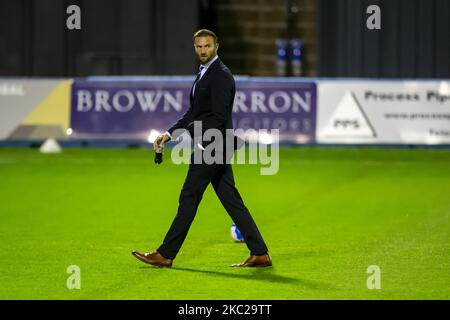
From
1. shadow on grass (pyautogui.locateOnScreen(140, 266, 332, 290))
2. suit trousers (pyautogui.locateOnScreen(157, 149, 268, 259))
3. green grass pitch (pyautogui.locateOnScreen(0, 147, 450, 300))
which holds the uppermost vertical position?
suit trousers (pyautogui.locateOnScreen(157, 149, 268, 259))

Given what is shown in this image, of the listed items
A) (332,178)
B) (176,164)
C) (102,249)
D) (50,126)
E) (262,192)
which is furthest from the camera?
(50,126)

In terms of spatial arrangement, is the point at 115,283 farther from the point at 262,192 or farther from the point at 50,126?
the point at 50,126

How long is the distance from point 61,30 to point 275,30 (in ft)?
16.7

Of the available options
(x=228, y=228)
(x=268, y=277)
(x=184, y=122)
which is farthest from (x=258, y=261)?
(x=228, y=228)

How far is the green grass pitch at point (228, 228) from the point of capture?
9.48 metres

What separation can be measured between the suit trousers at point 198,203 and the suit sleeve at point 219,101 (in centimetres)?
33

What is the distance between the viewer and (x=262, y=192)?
1599 cm

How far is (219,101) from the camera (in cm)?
974

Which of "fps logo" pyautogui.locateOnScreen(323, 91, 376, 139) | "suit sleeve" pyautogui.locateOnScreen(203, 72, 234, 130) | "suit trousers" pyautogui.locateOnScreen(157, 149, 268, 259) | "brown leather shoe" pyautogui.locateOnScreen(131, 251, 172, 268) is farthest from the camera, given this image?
"fps logo" pyautogui.locateOnScreen(323, 91, 376, 139)

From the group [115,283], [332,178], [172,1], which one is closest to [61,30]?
[172,1]

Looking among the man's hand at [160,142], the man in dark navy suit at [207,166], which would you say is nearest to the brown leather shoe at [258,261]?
the man in dark navy suit at [207,166]

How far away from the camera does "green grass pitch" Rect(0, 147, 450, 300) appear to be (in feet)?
31.1

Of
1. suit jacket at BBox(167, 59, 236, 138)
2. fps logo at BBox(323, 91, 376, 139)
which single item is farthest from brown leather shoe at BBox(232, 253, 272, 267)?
fps logo at BBox(323, 91, 376, 139)

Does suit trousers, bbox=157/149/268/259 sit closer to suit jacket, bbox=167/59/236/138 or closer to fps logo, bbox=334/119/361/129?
suit jacket, bbox=167/59/236/138
